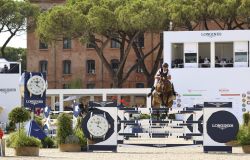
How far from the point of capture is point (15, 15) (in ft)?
324

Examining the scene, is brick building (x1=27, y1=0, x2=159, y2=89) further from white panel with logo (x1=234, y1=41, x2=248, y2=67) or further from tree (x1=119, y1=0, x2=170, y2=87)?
white panel with logo (x1=234, y1=41, x2=248, y2=67)

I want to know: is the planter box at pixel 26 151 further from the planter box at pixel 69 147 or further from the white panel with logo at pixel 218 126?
the white panel with logo at pixel 218 126

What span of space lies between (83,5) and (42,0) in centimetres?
1769

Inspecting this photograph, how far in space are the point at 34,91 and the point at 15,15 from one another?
71.0 metres

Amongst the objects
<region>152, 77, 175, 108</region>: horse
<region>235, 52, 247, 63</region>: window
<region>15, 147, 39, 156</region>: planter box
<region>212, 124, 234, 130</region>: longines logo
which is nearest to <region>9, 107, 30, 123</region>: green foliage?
<region>15, 147, 39, 156</region>: planter box

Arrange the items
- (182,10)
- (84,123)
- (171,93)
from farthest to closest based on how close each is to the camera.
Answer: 1. (182,10)
2. (171,93)
3. (84,123)

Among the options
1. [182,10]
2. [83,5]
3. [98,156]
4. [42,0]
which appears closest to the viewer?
[98,156]

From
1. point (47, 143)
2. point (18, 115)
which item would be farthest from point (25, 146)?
point (47, 143)

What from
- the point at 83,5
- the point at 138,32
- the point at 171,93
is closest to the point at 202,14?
the point at 138,32

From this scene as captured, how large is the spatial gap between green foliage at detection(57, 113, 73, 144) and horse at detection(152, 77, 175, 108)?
8.59 m

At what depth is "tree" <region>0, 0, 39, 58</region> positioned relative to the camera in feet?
323

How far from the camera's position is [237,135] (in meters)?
27.0

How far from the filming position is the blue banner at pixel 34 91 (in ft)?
94.9

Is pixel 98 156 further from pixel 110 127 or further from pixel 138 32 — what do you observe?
pixel 138 32
